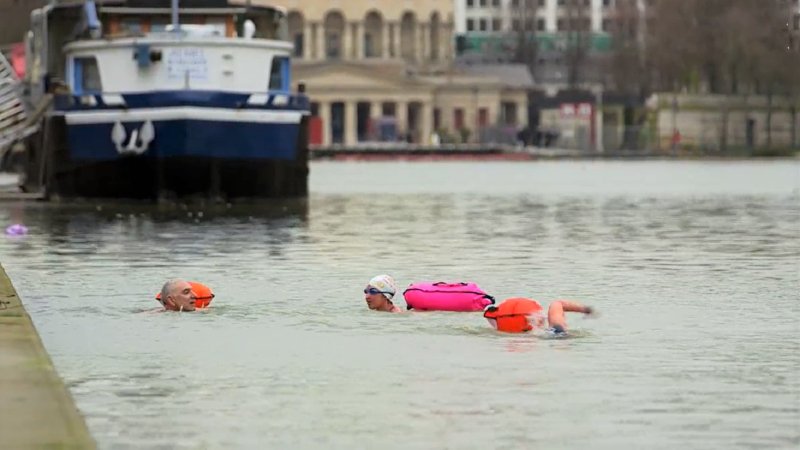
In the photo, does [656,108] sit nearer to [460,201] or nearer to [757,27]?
[757,27]

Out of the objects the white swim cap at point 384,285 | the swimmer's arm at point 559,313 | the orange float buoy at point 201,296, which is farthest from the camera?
the orange float buoy at point 201,296

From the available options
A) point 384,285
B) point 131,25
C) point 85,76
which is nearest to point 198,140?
point 85,76

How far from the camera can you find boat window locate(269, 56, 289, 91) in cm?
5288

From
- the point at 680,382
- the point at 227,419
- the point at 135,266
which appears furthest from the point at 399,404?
the point at 135,266

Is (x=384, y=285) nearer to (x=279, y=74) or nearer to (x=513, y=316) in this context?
(x=513, y=316)

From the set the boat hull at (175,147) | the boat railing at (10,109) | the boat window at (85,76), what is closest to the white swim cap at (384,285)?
the boat hull at (175,147)

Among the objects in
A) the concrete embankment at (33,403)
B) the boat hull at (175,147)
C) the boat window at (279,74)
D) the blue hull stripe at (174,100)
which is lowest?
the boat hull at (175,147)

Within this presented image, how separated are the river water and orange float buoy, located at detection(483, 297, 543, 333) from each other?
0.17 m

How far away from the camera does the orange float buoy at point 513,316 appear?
1883cm

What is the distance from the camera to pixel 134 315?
2062 centimetres

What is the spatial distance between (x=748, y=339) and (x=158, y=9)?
3653 cm

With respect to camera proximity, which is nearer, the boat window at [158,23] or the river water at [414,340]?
the river water at [414,340]

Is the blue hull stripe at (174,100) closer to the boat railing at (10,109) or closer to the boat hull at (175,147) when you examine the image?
the boat hull at (175,147)

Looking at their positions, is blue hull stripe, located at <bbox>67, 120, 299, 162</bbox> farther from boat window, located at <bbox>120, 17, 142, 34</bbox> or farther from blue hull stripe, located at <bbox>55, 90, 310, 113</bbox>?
boat window, located at <bbox>120, 17, 142, 34</bbox>
